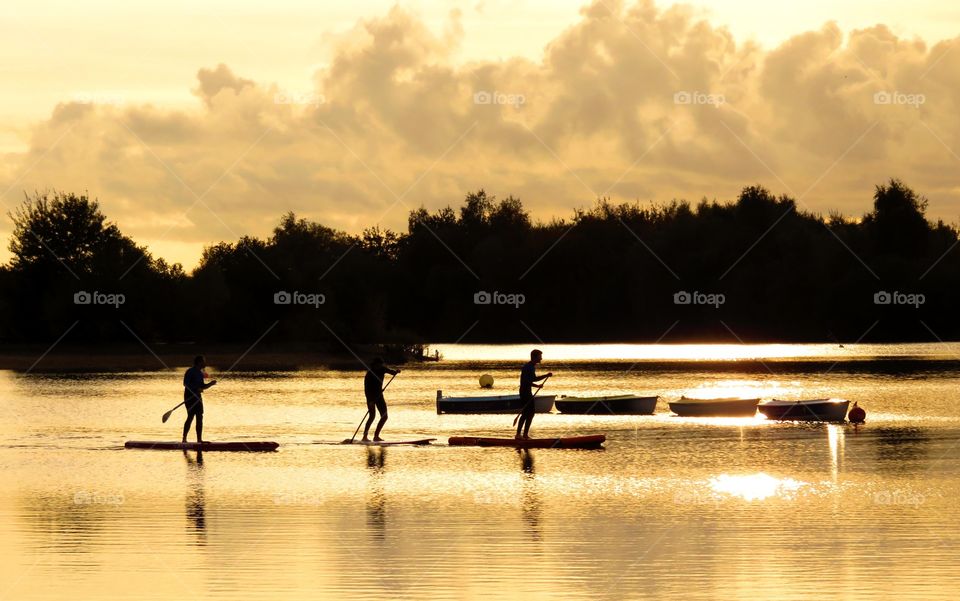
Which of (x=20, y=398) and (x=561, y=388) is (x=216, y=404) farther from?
(x=561, y=388)

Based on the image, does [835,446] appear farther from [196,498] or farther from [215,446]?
[196,498]

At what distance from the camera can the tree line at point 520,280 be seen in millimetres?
109375

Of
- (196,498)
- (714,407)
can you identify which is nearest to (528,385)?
(196,498)

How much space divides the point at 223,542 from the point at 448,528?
3236mm

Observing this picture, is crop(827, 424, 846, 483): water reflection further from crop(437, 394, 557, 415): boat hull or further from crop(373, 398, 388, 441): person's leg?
crop(437, 394, 557, 415): boat hull

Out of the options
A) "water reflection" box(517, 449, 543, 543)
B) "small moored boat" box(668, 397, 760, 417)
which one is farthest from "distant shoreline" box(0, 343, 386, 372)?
"water reflection" box(517, 449, 543, 543)

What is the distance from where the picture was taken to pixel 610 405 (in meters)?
49.4

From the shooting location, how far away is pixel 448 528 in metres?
20.5

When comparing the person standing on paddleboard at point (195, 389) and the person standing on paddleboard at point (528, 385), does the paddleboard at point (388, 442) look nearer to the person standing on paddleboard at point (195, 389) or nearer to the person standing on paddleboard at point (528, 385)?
the person standing on paddleboard at point (528, 385)

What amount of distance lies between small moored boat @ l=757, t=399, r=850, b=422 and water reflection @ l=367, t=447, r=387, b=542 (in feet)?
53.0

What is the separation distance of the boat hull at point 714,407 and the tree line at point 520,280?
63.8m

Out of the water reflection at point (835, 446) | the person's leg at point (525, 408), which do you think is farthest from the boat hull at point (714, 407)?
the person's leg at point (525, 408)

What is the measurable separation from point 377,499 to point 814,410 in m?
23.1

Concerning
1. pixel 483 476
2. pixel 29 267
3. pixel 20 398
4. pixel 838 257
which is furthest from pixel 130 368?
pixel 483 476
